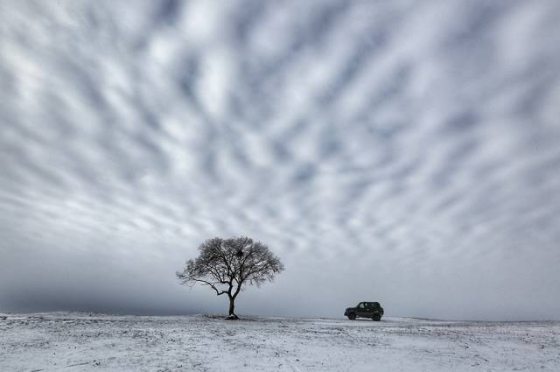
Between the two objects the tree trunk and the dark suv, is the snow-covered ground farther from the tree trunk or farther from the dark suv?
the dark suv

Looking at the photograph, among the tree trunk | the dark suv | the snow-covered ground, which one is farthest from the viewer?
the dark suv

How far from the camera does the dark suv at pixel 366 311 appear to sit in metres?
42.8

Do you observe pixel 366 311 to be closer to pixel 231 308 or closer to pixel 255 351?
pixel 231 308

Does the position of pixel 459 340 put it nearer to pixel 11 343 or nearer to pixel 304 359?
pixel 304 359

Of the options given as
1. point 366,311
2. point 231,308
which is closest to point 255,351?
point 231,308

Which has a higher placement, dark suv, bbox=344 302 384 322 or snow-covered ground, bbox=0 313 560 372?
dark suv, bbox=344 302 384 322

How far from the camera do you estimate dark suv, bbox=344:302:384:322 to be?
1687 inches

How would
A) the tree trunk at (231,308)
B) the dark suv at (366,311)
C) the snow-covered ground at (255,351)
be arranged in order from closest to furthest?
the snow-covered ground at (255,351)
the tree trunk at (231,308)
the dark suv at (366,311)

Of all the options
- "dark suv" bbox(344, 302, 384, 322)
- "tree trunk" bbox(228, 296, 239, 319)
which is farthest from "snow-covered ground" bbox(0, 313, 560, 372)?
"dark suv" bbox(344, 302, 384, 322)

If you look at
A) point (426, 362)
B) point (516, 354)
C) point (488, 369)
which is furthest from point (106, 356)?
point (516, 354)

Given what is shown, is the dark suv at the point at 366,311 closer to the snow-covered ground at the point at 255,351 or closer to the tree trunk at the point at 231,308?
the tree trunk at the point at 231,308

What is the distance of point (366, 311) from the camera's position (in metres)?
43.9

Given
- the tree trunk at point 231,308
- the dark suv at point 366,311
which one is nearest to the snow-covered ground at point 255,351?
the tree trunk at point 231,308

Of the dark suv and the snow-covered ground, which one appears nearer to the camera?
the snow-covered ground
